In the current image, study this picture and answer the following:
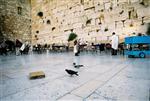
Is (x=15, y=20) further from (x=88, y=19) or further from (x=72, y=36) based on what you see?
(x=88, y=19)

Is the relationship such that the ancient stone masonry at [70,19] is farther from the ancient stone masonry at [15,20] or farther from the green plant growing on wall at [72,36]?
A: the green plant growing on wall at [72,36]

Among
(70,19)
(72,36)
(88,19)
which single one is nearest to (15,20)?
(70,19)

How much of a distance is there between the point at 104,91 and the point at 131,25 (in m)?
10.1

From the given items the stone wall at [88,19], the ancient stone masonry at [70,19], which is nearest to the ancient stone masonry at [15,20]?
the ancient stone masonry at [70,19]

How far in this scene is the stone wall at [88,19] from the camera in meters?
11.7

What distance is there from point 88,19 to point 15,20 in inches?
328

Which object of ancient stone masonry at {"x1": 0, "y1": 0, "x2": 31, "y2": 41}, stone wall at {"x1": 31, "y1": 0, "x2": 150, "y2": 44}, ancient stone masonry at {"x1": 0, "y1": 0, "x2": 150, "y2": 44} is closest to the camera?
stone wall at {"x1": 31, "y1": 0, "x2": 150, "y2": 44}

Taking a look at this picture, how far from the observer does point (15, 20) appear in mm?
17859

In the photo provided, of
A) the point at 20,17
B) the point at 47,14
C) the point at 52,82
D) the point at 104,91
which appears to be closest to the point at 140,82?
the point at 104,91

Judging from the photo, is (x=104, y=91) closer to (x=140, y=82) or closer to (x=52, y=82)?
(x=140, y=82)

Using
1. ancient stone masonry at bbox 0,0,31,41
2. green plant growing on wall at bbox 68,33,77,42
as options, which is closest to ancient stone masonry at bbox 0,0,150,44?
ancient stone masonry at bbox 0,0,31,41

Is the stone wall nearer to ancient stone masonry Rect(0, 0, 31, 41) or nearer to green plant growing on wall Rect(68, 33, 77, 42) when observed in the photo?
green plant growing on wall Rect(68, 33, 77, 42)

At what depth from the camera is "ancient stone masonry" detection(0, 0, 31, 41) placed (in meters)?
16.8

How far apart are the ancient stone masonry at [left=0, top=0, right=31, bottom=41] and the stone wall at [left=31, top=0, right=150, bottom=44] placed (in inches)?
28.2
